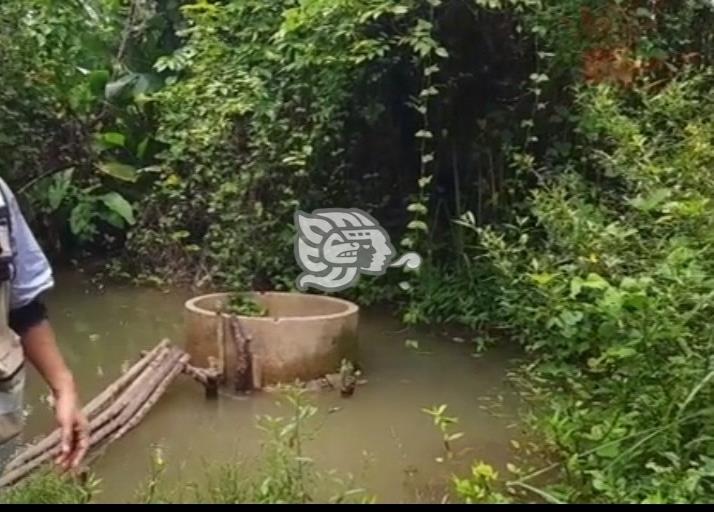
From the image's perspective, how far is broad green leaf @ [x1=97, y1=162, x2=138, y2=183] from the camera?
785 centimetres

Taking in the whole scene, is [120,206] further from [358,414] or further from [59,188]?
[358,414]

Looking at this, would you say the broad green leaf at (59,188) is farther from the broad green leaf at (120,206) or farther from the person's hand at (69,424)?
the person's hand at (69,424)

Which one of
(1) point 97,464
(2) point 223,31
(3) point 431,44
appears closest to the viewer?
(1) point 97,464

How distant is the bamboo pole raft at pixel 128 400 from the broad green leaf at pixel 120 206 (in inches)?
115

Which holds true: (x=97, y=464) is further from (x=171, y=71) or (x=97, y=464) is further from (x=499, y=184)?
(x=171, y=71)

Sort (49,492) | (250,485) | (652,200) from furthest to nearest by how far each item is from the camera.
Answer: (652,200) < (250,485) < (49,492)

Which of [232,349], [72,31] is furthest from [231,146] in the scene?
[232,349]

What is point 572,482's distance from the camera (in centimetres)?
317

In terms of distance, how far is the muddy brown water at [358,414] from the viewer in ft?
12.5

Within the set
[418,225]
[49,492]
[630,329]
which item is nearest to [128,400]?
[49,492]

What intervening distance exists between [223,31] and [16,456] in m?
4.18

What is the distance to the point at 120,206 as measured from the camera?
25.4ft

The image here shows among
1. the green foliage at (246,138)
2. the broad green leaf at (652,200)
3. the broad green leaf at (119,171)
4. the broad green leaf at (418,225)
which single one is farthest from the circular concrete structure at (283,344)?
the broad green leaf at (119,171)

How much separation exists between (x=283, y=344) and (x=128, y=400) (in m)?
0.83
